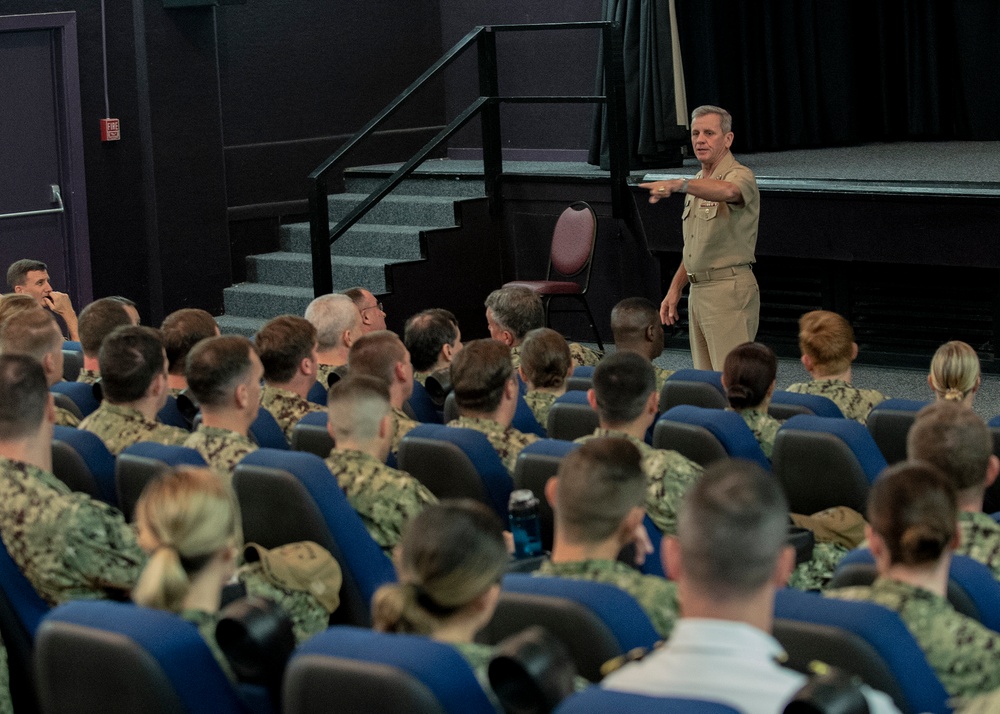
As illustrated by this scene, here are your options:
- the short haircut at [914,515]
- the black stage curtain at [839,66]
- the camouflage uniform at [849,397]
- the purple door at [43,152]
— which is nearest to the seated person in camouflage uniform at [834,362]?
the camouflage uniform at [849,397]

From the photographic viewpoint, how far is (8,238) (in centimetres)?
791

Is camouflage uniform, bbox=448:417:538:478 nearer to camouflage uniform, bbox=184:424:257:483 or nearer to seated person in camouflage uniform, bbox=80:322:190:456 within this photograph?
camouflage uniform, bbox=184:424:257:483

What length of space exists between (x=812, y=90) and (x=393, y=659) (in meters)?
7.57

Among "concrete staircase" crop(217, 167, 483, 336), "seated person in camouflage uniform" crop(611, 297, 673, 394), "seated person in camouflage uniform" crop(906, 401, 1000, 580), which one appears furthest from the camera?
"concrete staircase" crop(217, 167, 483, 336)

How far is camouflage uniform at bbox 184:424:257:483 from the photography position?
346cm

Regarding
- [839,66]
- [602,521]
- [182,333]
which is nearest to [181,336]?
[182,333]

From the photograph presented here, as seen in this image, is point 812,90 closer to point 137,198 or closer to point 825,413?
point 137,198

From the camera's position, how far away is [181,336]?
463 centimetres

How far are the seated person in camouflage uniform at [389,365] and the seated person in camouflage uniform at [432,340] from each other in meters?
0.65

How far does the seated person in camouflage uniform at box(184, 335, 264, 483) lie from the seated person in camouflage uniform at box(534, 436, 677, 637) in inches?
49.0

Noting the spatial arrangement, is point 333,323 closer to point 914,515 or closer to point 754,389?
point 754,389

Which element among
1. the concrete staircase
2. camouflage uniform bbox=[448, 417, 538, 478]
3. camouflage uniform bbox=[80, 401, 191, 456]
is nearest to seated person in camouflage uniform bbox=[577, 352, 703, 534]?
camouflage uniform bbox=[448, 417, 538, 478]

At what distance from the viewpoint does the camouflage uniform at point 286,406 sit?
13.9ft

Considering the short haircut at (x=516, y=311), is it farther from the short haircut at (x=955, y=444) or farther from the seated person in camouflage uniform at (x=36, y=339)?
the short haircut at (x=955, y=444)
